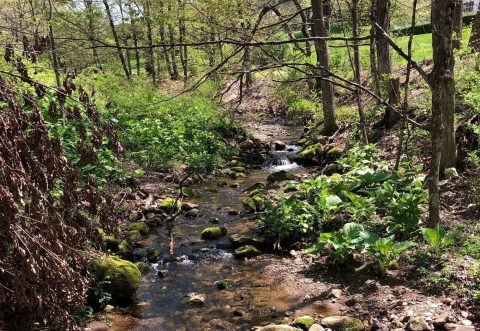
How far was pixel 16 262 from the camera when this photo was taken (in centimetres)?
370

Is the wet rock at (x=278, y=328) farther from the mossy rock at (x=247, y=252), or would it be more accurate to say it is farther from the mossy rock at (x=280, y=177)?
the mossy rock at (x=280, y=177)

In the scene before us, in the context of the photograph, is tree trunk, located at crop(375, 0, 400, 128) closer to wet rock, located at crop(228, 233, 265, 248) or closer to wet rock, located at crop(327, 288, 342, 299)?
wet rock, located at crop(228, 233, 265, 248)

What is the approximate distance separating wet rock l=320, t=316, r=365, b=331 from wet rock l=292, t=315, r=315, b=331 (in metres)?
0.15

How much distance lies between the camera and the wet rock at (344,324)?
4.95m

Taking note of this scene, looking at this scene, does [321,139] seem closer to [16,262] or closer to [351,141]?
[351,141]

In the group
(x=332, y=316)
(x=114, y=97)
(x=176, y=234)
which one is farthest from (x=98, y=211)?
(x=114, y=97)

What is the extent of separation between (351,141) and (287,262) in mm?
5623

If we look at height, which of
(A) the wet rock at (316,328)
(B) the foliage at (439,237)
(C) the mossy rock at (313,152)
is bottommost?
(A) the wet rock at (316,328)

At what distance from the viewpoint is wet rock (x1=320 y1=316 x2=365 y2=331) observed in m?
4.95

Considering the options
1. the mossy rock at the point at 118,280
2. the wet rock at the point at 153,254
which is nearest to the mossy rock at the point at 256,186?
the wet rock at the point at 153,254

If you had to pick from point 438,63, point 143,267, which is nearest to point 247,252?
point 143,267

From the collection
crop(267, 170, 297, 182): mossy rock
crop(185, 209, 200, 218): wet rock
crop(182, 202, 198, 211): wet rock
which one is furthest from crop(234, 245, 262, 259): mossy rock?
crop(267, 170, 297, 182): mossy rock

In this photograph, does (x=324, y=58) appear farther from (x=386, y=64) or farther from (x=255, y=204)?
(x=255, y=204)

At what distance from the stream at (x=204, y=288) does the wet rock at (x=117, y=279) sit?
8.2 inches
